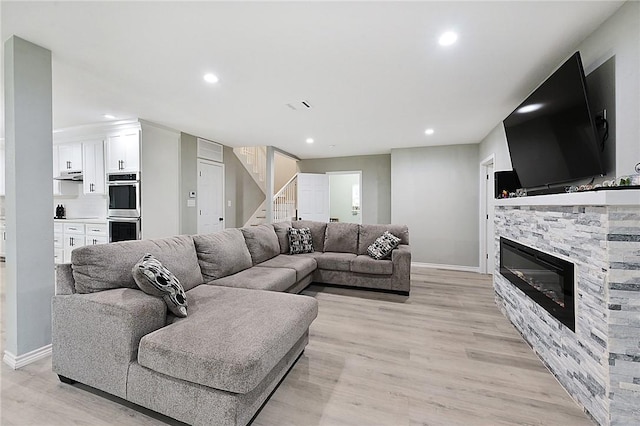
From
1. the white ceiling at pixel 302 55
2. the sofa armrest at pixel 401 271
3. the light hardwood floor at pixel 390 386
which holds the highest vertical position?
the white ceiling at pixel 302 55

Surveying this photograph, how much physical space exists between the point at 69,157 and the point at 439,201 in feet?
23.0

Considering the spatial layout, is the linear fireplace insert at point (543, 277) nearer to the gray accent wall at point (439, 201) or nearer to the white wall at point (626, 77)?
the white wall at point (626, 77)

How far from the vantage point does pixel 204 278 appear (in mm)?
2689

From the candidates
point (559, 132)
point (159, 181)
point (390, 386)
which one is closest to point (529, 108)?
point (559, 132)

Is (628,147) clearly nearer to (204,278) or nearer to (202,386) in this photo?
(202,386)

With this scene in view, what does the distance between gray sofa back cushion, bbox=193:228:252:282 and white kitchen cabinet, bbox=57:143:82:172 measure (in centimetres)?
373

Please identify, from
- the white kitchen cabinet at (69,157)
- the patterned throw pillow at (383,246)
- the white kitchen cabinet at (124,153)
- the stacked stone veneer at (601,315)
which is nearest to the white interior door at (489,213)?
the patterned throw pillow at (383,246)

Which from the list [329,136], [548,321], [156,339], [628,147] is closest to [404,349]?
[548,321]

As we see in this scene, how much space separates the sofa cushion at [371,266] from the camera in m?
3.79

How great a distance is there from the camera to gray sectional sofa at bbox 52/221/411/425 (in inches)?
53.6

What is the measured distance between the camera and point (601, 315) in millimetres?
1483

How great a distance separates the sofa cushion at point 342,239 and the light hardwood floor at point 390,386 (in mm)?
1679

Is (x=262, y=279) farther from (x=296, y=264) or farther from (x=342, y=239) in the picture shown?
(x=342, y=239)

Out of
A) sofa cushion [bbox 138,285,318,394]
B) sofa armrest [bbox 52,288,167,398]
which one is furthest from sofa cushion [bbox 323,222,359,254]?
sofa armrest [bbox 52,288,167,398]
